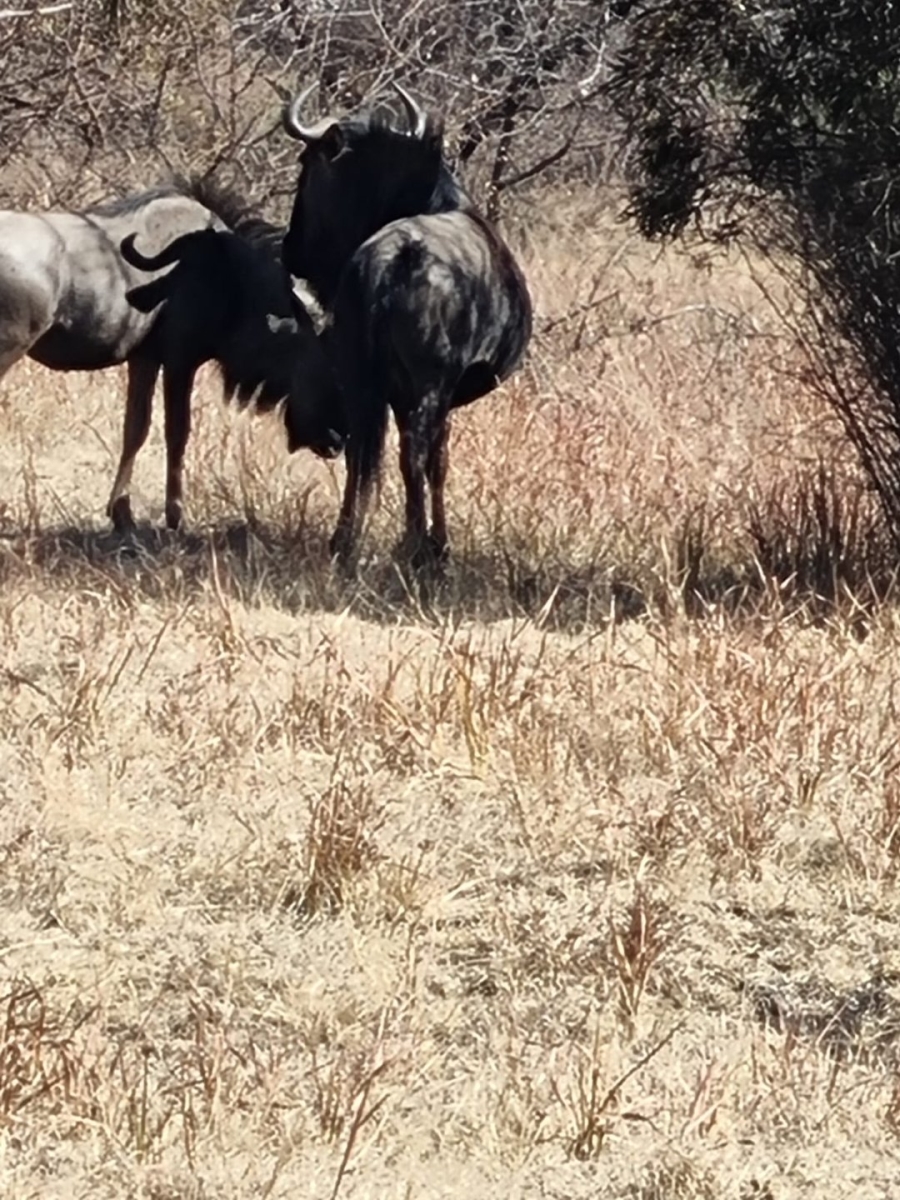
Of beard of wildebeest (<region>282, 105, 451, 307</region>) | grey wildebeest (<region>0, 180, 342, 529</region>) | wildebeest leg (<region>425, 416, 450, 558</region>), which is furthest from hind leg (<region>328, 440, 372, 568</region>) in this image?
grey wildebeest (<region>0, 180, 342, 529</region>)

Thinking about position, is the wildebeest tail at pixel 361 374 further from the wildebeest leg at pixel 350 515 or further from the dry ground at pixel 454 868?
the dry ground at pixel 454 868

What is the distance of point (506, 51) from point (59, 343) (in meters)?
4.55

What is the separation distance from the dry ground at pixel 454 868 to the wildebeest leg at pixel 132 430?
250mm

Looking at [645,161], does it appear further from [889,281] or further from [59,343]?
[59,343]

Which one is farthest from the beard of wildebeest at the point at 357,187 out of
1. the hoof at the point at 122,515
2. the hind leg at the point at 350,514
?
the hoof at the point at 122,515

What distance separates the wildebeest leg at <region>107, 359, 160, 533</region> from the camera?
372 inches

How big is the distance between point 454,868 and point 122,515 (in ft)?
14.2

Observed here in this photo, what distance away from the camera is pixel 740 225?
358 inches

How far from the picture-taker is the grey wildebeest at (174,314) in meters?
9.07

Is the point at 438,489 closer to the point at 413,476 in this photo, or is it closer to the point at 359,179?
the point at 413,476

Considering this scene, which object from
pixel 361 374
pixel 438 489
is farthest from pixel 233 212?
pixel 438 489

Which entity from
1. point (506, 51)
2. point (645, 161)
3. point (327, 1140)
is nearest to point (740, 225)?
point (645, 161)

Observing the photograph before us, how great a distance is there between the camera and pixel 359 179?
9195mm

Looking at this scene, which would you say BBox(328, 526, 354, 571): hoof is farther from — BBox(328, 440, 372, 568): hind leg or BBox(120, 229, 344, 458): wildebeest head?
BBox(120, 229, 344, 458): wildebeest head
